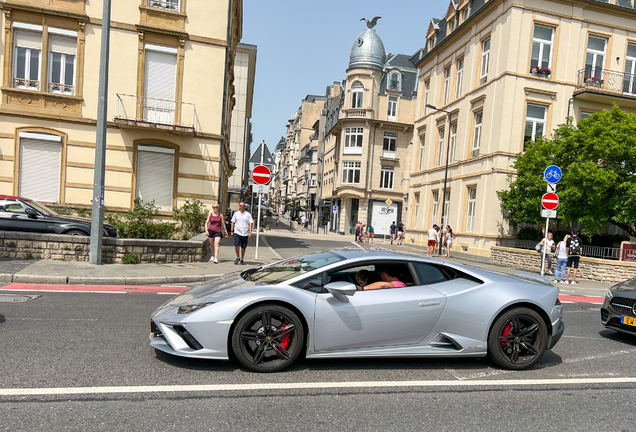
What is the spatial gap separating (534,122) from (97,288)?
23.6m

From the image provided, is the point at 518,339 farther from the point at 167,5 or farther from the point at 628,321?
the point at 167,5

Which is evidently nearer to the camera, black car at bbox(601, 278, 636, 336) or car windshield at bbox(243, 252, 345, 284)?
car windshield at bbox(243, 252, 345, 284)

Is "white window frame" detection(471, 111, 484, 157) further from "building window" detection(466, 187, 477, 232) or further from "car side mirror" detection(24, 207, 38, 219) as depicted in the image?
"car side mirror" detection(24, 207, 38, 219)

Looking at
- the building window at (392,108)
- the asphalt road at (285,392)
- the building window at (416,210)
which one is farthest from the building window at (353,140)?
the asphalt road at (285,392)

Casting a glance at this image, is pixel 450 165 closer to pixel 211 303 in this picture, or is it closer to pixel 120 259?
pixel 120 259

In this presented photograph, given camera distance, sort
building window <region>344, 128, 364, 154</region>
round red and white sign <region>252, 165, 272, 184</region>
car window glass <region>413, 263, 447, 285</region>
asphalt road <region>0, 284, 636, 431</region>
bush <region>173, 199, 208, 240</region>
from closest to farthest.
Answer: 1. asphalt road <region>0, 284, 636, 431</region>
2. car window glass <region>413, 263, 447, 285</region>
3. round red and white sign <region>252, 165, 272, 184</region>
4. bush <region>173, 199, 208, 240</region>
5. building window <region>344, 128, 364, 154</region>

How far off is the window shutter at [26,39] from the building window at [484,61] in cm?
2212

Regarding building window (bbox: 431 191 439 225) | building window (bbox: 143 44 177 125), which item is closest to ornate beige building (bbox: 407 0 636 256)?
building window (bbox: 431 191 439 225)

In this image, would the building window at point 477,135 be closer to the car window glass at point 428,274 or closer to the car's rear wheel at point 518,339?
the car's rear wheel at point 518,339

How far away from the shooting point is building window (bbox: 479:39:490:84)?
26641 millimetres

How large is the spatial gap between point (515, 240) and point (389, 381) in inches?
884

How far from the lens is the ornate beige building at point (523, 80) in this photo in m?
24.4

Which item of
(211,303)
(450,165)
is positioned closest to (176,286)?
(211,303)

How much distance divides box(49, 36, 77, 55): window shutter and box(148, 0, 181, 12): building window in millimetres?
3276
